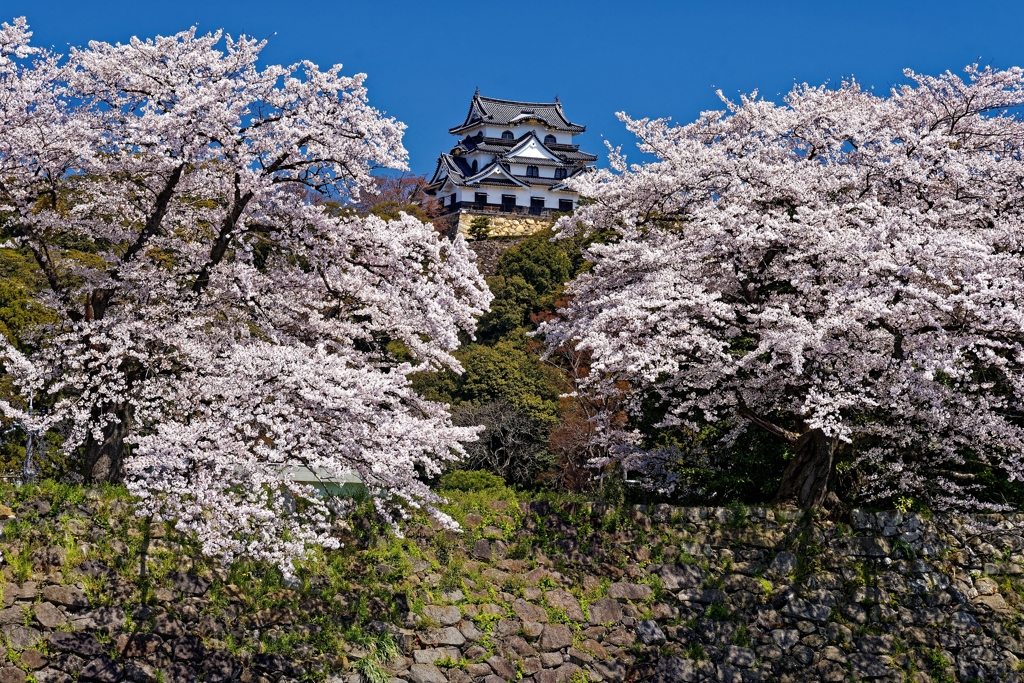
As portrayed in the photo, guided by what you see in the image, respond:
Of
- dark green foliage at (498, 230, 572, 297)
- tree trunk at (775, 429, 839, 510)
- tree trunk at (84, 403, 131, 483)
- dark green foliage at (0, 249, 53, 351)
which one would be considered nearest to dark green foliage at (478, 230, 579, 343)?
dark green foliage at (498, 230, 572, 297)

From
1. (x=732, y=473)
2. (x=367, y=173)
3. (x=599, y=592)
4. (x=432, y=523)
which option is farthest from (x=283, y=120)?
(x=732, y=473)

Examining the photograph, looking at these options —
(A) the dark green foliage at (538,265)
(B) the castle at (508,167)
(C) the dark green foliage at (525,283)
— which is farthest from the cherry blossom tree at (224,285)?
(B) the castle at (508,167)

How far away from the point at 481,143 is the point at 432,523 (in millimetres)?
48372

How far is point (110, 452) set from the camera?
39.2ft

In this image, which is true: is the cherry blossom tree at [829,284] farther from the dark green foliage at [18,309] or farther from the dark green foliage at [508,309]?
the dark green foliage at [508,309]

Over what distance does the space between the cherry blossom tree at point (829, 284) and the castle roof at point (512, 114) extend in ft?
146

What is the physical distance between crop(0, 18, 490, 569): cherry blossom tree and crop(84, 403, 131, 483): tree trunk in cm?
2

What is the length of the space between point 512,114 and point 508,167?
6.62 meters

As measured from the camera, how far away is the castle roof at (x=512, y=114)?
196ft

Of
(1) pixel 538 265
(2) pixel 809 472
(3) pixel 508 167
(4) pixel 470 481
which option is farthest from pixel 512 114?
(2) pixel 809 472

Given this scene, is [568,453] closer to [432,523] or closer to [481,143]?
[432,523]

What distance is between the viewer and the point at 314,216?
1142 cm

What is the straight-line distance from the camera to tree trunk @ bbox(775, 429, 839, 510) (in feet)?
43.5

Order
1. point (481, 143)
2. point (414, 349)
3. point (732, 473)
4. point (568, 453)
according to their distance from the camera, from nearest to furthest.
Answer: point (414, 349), point (732, 473), point (568, 453), point (481, 143)
